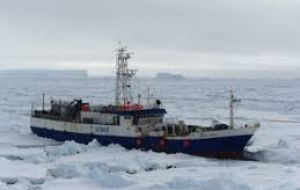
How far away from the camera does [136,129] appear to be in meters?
30.1

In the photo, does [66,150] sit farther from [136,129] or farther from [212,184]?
[212,184]

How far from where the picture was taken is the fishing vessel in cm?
2884

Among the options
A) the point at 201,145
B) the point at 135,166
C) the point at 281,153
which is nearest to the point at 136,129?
the point at 201,145

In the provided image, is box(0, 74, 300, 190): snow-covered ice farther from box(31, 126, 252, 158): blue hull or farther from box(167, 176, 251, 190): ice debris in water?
box(31, 126, 252, 158): blue hull

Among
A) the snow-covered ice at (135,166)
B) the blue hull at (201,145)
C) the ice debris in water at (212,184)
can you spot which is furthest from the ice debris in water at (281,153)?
the ice debris in water at (212,184)

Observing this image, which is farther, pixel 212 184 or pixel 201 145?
pixel 201 145

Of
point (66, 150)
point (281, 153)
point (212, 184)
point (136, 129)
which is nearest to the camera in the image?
point (212, 184)

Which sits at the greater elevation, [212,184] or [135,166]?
[212,184]

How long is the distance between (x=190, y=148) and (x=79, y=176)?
9.04 metres

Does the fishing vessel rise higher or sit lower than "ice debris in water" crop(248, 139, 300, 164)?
higher

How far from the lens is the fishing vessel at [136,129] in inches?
1136

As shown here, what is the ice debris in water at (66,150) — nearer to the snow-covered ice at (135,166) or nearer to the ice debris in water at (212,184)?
the snow-covered ice at (135,166)

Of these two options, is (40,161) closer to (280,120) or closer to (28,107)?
(280,120)

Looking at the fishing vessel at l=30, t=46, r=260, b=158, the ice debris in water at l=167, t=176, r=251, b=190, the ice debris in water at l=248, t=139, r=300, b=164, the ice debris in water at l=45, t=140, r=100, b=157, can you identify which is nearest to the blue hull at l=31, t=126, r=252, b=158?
the fishing vessel at l=30, t=46, r=260, b=158
